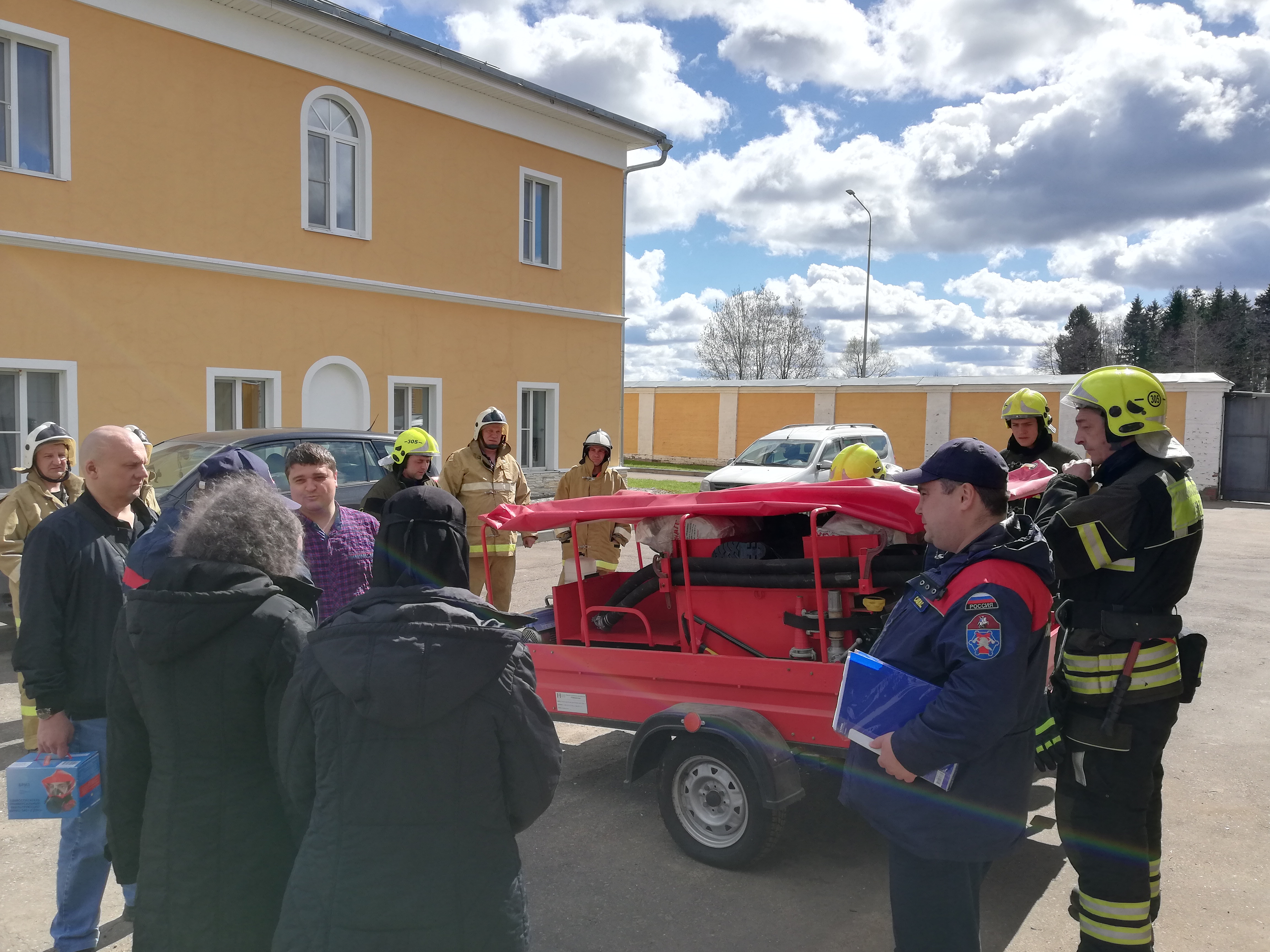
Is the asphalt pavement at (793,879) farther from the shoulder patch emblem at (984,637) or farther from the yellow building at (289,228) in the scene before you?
the yellow building at (289,228)

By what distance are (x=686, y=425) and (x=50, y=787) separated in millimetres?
32398

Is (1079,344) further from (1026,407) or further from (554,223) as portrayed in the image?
(1026,407)

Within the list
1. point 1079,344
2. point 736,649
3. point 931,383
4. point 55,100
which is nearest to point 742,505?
point 736,649

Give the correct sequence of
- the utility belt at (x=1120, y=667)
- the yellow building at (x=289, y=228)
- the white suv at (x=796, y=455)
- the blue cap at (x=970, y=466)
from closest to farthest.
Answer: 1. the blue cap at (x=970, y=466)
2. the utility belt at (x=1120, y=667)
3. the yellow building at (x=289, y=228)
4. the white suv at (x=796, y=455)

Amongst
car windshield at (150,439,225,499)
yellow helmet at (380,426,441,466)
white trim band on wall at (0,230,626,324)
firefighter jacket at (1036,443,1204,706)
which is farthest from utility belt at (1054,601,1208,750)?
white trim band on wall at (0,230,626,324)

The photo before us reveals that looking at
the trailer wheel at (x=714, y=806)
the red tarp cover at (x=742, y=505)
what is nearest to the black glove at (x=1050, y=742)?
the red tarp cover at (x=742, y=505)

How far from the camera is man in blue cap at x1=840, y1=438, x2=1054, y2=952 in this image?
91.4 inches

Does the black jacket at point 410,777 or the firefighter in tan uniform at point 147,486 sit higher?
the firefighter in tan uniform at point 147,486

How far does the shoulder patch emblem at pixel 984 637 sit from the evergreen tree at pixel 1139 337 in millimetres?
73310

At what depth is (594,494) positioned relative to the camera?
7.81m

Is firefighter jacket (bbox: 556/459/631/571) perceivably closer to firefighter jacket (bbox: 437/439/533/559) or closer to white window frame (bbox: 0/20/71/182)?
firefighter jacket (bbox: 437/439/533/559)

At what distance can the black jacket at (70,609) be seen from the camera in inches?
121

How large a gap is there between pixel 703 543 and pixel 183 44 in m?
11.5

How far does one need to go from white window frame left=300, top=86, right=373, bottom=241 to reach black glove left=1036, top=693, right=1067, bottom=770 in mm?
12768
